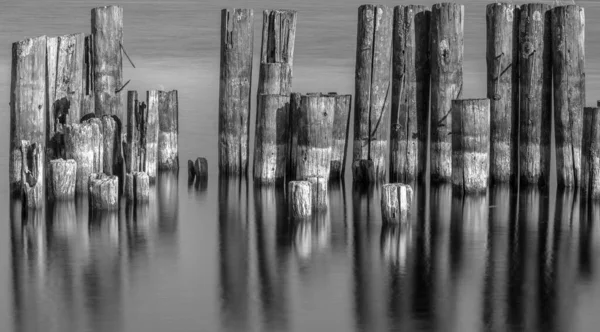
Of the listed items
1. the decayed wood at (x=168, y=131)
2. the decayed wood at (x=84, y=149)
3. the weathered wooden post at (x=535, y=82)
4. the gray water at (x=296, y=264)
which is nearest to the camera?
the gray water at (x=296, y=264)

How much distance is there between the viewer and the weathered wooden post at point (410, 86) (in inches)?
742

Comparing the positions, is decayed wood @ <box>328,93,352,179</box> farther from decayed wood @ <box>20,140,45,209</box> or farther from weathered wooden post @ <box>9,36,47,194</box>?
decayed wood @ <box>20,140,45,209</box>

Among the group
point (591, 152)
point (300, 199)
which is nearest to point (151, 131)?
point (300, 199)

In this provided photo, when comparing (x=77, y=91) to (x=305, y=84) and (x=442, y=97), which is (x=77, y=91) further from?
(x=305, y=84)

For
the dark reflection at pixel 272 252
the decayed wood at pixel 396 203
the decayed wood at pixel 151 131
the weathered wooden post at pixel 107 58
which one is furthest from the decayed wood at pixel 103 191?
the decayed wood at pixel 396 203

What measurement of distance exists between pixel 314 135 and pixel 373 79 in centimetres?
159

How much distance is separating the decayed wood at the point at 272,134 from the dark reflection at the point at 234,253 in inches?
20.5

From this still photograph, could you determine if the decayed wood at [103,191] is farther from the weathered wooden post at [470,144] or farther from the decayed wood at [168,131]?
the weathered wooden post at [470,144]

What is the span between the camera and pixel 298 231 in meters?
16.6

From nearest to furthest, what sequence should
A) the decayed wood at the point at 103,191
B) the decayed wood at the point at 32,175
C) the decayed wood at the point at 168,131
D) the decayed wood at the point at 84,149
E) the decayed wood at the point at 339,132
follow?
the decayed wood at the point at 32,175 < the decayed wood at the point at 103,191 < the decayed wood at the point at 84,149 < the decayed wood at the point at 339,132 < the decayed wood at the point at 168,131

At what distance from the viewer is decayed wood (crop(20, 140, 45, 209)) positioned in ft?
54.9

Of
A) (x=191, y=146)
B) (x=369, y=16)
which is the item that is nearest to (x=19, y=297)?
(x=369, y=16)

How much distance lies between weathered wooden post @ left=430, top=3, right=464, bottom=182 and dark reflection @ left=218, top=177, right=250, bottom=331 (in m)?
2.71

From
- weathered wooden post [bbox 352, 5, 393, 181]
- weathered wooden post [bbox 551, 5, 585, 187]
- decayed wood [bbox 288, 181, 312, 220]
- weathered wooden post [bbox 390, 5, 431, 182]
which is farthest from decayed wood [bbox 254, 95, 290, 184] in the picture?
weathered wooden post [bbox 551, 5, 585, 187]
